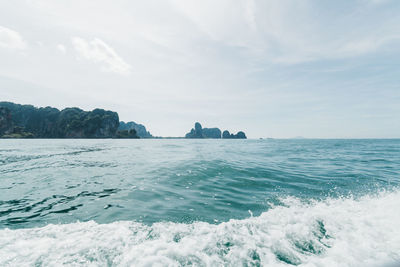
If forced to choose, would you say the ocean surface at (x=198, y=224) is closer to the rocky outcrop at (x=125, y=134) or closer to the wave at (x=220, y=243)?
the wave at (x=220, y=243)

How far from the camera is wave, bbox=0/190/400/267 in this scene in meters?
4.04

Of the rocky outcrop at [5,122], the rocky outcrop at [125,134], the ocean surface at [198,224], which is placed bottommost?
the ocean surface at [198,224]

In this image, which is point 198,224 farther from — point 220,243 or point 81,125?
point 81,125

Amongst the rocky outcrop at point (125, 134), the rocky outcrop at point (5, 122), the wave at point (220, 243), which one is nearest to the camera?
the wave at point (220, 243)

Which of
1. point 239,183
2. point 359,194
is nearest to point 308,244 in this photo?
point 239,183

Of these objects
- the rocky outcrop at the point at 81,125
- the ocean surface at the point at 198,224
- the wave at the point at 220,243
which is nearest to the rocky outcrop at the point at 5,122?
the rocky outcrop at the point at 81,125

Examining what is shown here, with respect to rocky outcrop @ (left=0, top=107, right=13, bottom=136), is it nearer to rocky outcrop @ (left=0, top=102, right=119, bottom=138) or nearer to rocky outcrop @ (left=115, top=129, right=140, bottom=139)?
rocky outcrop @ (left=0, top=102, right=119, bottom=138)

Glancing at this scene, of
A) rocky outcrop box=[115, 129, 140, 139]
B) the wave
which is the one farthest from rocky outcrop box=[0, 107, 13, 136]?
the wave

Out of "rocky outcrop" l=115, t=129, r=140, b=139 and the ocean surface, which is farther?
"rocky outcrop" l=115, t=129, r=140, b=139

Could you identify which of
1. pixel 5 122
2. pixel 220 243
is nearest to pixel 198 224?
pixel 220 243

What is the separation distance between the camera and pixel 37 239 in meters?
4.74

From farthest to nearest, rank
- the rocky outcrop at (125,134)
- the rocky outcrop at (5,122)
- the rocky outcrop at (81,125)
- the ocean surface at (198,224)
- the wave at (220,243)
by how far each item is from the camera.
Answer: the rocky outcrop at (125,134) < the rocky outcrop at (81,125) < the rocky outcrop at (5,122) < the ocean surface at (198,224) < the wave at (220,243)

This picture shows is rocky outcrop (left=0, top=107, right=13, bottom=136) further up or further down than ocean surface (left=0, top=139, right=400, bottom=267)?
further up

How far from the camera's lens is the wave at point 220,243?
4.04m
